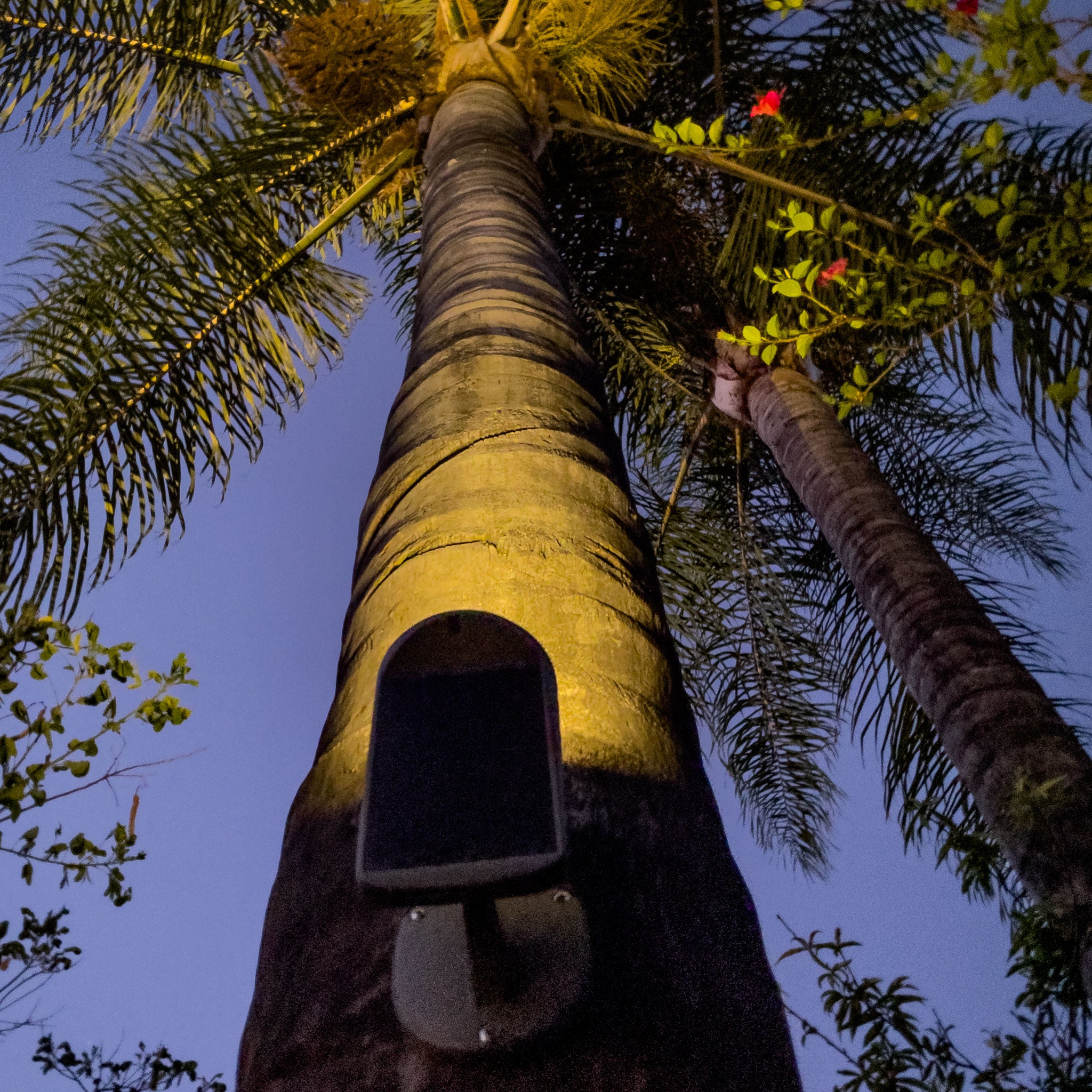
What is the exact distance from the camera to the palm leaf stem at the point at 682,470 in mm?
6816

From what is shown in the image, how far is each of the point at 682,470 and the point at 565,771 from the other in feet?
20.0

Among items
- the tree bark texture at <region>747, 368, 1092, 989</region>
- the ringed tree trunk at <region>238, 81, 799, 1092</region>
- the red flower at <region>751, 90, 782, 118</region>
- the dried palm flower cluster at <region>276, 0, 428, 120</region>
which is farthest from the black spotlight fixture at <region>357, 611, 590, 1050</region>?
the dried palm flower cluster at <region>276, 0, 428, 120</region>

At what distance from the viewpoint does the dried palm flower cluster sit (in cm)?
424

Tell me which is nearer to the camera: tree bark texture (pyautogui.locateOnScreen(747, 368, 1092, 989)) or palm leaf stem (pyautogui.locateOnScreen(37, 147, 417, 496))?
tree bark texture (pyautogui.locateOnScreen(747, 368, 1092, 989))

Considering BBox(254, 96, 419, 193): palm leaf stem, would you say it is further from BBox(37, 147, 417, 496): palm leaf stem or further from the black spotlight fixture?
the black spotlight fixture

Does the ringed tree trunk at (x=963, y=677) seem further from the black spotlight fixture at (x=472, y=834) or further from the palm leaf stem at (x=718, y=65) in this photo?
the palm leaf stem at (x=718, y=65)

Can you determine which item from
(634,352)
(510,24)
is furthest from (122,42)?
(634,352)

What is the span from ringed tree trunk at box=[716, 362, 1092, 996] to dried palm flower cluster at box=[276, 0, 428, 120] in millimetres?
2614

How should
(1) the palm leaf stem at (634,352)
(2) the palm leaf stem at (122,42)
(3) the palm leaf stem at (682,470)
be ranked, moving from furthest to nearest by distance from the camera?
(3) the palm leaf stem at (682,470), (1) the palm leaf stem at (634,352), (2) the palm leaf stem at (122,42)

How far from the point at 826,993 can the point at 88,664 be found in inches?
68.9

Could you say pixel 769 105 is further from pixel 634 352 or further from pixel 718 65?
pixel 634 352

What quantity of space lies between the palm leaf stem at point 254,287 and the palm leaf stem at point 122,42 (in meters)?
1.15

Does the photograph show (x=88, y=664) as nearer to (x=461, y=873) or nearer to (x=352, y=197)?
(x=461, y=873)

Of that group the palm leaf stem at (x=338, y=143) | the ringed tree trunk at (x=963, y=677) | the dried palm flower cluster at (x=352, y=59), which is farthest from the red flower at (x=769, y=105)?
the palm leaf stem at (x=338, y=143)
